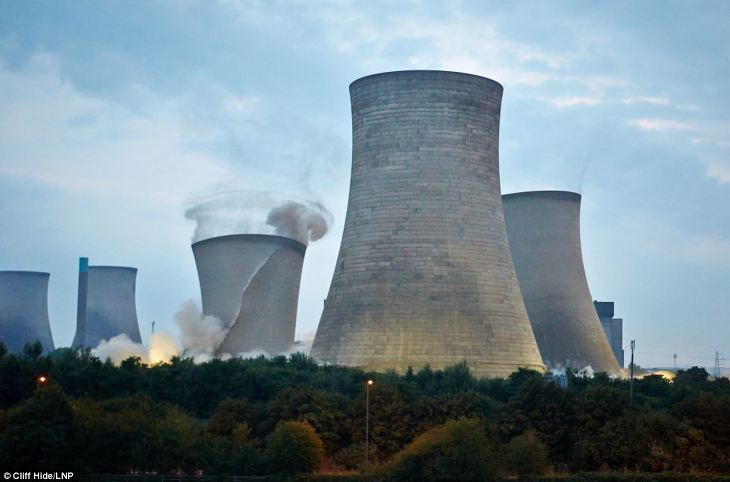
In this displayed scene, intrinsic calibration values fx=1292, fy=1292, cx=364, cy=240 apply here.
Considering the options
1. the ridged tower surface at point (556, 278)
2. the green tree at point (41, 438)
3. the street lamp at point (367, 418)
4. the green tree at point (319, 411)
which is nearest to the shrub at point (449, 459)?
the street lamp at point (367, 418)

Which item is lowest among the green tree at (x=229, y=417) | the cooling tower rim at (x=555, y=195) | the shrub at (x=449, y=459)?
the shrub at (x=449, y=459)

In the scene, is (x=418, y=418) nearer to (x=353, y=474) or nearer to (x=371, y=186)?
(x=353, y=474)

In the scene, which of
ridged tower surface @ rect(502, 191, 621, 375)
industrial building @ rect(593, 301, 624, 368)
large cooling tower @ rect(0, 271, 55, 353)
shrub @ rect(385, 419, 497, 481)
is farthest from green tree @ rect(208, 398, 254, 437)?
industrial building @ rect(593, 301, 624, 368)

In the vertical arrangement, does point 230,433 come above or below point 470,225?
below

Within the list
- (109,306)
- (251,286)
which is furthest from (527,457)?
(109,306)

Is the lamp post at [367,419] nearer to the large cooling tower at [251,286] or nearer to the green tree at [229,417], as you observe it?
the green tree at [229,417]

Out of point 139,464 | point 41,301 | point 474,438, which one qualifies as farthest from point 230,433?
point 41,301
